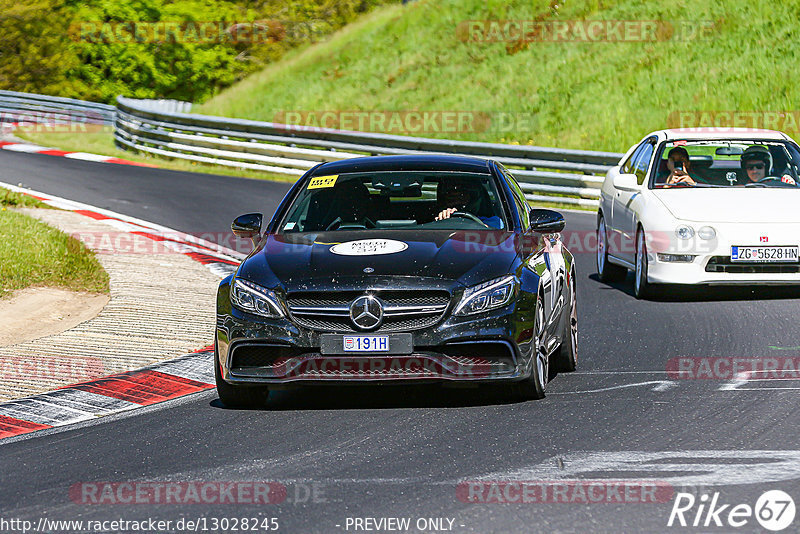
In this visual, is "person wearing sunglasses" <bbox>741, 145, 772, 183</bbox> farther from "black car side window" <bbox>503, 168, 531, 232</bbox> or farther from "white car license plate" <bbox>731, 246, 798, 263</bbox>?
"black car side window" <bbox>503, 168, 531, 232</bbox>

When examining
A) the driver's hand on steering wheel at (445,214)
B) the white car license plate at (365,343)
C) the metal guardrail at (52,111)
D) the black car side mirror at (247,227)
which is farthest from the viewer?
the metal guardrail at (52,111)

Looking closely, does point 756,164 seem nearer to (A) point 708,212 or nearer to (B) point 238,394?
(A) point 708,212

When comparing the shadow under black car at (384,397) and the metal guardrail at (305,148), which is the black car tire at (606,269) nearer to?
the shadow under black car at (384,397)

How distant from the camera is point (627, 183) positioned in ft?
43.0

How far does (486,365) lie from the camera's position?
7.72 metres

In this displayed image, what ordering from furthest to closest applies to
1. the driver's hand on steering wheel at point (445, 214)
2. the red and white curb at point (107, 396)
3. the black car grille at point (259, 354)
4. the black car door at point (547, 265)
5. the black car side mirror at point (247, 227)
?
the driver's hand on steering wheel at point (445, 214) < the black car side mirror at point (247, 227) < the black car door at point (547, 265) < the red and white curb at point (107, 396) < the black car grille at point (259, 354)

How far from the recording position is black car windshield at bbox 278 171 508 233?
29.5 ft

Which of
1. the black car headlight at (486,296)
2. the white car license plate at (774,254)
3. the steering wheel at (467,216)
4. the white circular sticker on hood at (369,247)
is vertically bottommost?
the white car license plate at (774,254)

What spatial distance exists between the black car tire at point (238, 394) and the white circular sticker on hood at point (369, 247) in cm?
96

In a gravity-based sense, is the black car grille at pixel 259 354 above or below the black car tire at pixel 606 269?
above

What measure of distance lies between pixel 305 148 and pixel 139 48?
37.5 metres

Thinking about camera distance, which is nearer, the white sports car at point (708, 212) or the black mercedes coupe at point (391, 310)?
the black mercedes coupe at point (391, 310)

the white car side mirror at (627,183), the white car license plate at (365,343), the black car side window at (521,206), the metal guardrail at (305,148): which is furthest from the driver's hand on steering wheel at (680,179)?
the metal guardrail at (305,148)

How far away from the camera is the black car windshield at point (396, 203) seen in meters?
8.99
